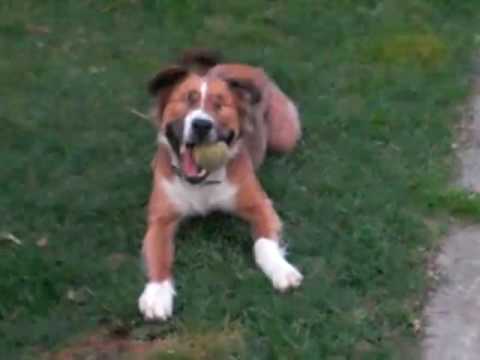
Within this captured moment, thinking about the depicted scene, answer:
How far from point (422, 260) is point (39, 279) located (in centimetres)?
174

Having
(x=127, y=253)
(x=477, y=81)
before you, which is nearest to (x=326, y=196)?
(x=127, y=253)

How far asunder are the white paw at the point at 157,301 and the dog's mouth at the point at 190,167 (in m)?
0.60

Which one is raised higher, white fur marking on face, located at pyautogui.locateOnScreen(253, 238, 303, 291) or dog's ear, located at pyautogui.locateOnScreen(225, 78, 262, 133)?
dog's ear, located at pyautogui.locateOnScreen(225, 78, 262, 133)

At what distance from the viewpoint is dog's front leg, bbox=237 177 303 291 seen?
5129 millimetres

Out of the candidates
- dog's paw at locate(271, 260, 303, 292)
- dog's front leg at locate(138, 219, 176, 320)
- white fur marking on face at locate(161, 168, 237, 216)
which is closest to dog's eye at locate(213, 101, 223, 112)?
white fur marking on face at locate(161, 168, 237, 216)

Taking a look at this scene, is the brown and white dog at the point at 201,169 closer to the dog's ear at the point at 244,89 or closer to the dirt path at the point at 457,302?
the dog's ear at the point at 244,89

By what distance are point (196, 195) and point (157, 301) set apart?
82cm

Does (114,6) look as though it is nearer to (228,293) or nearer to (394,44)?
(394,44)

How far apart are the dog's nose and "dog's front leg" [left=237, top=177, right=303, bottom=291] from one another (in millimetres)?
476

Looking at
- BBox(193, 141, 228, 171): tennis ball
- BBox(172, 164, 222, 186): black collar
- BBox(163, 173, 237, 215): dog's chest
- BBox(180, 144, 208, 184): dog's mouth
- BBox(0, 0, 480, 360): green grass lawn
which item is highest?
BBox(193, 141, 228, 171): tennis ball

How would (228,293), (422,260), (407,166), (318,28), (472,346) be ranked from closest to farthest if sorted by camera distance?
(472,346) → (228,293) → (422,260) → (407,166) → (318,28)

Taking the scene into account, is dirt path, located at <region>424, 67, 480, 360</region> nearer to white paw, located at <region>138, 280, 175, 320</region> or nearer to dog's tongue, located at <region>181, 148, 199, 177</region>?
white paw, located at <region>138, 280, 175, 320</region>

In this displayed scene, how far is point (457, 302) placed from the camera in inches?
201

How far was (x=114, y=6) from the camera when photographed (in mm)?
8906
